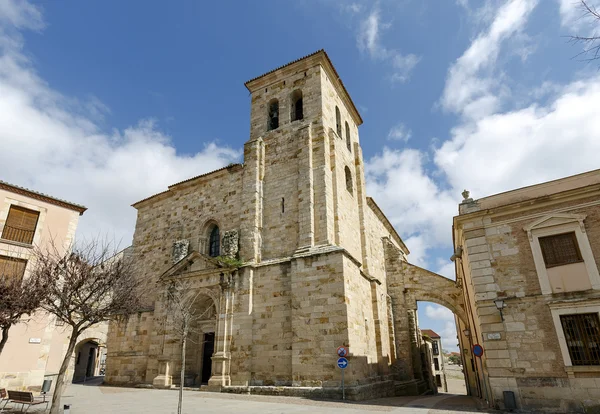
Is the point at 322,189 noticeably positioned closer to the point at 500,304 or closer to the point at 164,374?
the point at 500,304

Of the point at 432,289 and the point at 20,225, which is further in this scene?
the point at 432,289

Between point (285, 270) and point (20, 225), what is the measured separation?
11.5 metres

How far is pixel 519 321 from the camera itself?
1048 centimetres

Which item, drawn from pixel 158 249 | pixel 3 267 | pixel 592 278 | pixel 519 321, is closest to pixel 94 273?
pixel 3 267

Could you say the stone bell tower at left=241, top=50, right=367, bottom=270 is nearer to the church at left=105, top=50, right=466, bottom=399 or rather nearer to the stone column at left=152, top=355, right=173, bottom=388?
the church at left=105, top=50, right=466, bottom=399

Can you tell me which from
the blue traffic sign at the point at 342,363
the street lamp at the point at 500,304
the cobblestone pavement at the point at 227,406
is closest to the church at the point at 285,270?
the blue traffic sign at the point at 342,363

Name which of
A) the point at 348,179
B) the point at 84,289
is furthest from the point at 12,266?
the point at 348,179

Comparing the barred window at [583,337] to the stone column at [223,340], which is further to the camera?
the stone column at [223,340]

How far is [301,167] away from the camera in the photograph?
1650 cm

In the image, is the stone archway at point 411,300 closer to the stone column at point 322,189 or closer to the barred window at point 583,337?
the stone column at point 322,189

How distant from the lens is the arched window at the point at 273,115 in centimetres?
1954

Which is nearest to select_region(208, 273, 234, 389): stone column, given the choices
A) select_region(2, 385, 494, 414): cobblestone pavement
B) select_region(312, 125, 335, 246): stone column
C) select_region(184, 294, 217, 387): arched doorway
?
select_region(184, 294, 217, 387): arched doorway

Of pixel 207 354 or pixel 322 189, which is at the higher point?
pixel 322 189

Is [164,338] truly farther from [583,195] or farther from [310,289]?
[583,195]
